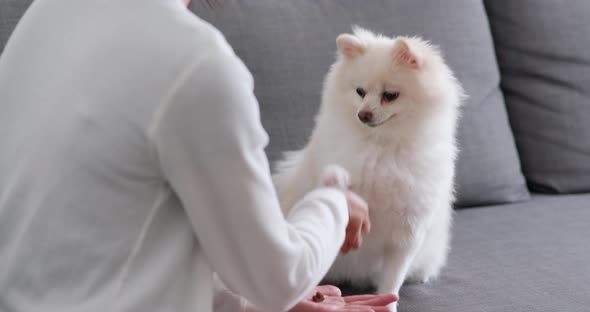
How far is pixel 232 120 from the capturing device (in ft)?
2.38

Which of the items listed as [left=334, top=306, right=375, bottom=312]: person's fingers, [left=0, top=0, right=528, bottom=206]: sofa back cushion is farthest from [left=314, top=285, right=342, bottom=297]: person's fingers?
[left=0, top=0, right=528, bottom=206]: sofa back cushion

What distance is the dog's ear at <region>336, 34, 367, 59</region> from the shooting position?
1.38 meters

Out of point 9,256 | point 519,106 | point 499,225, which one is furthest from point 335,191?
point 519,106

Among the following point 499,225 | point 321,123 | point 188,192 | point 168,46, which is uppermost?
point 168,46

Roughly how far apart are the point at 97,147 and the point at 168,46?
0.14 metres

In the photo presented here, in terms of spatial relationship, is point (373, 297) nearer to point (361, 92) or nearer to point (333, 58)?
point (361, 92)

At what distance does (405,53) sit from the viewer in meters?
1.36

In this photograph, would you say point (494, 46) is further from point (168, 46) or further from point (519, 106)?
point (168, 46)

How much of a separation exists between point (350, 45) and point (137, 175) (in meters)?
0.72

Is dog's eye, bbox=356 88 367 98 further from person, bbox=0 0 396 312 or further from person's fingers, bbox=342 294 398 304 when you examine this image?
person, bbox=0 0 396 312

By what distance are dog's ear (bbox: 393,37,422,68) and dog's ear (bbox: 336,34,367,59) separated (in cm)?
7

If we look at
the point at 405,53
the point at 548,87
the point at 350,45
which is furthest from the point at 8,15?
the point at 548,87

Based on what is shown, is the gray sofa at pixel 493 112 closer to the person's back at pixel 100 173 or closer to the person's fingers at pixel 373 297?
the person's fingers at pixel 373 297

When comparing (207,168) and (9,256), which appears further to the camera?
(9,256)
